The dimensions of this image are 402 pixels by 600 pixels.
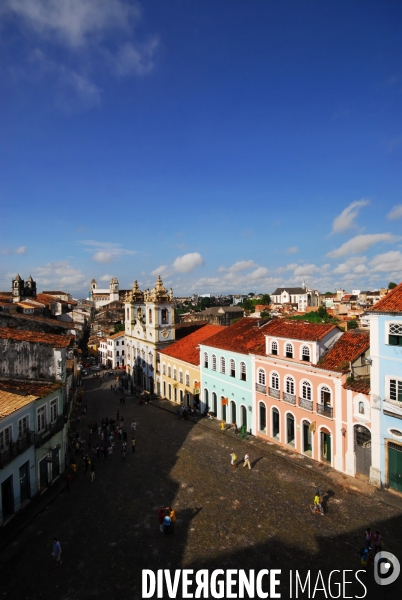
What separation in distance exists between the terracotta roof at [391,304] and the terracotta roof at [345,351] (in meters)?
3.70

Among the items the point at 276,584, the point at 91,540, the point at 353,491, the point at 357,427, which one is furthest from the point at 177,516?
the point at 357,427

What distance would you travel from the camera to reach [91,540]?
1709 centimetres

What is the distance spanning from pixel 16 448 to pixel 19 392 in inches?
122

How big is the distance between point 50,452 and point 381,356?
20.1m

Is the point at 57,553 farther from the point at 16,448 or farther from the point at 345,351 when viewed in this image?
the point at 345,351

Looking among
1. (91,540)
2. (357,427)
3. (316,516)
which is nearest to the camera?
(91,540)

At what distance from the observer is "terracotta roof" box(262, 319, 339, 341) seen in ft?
81.2

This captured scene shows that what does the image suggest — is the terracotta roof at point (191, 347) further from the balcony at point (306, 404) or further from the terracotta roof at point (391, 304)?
the terracotta roof at point (391, 304)

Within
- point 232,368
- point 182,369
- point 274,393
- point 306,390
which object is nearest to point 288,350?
point 306,390

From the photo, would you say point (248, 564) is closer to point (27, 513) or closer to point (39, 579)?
point (39, 579)

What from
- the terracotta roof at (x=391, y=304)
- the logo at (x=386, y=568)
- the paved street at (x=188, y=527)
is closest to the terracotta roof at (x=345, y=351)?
the terracotta roof at (x=391, y=304)

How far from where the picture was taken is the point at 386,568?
14.6m

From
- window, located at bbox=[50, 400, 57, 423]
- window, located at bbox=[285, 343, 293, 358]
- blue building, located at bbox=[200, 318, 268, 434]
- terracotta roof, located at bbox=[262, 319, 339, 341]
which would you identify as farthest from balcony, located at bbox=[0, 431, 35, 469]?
terracotta roof, located at bbox=[262, 319, 339, 341]

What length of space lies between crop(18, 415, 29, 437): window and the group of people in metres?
8.39
